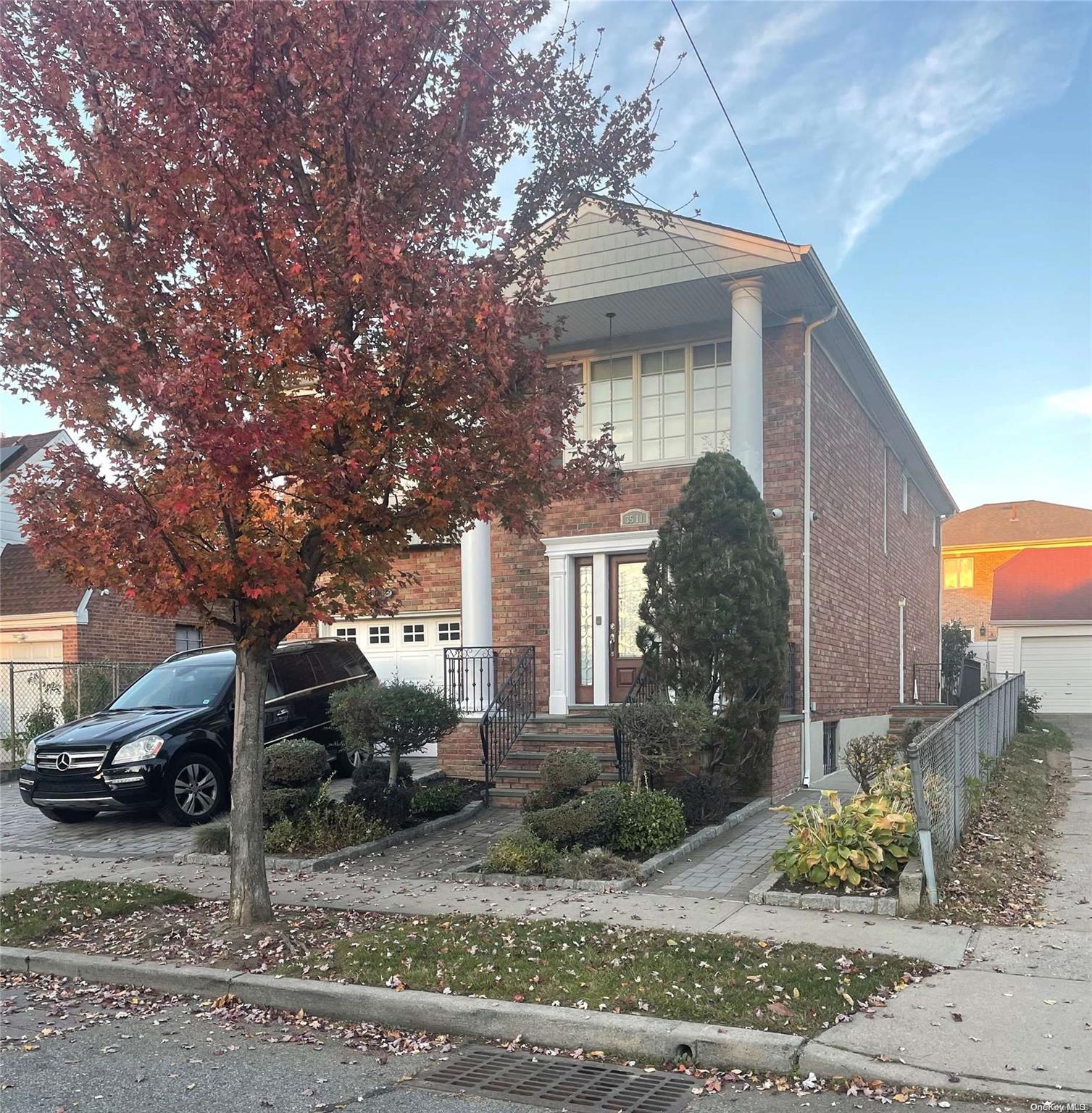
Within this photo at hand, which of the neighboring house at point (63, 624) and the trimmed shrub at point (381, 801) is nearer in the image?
the trimmed shrub at point (381, 801)

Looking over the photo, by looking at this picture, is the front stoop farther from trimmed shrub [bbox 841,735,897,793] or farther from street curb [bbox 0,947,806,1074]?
street curb [bbox 0,947,806,1074]

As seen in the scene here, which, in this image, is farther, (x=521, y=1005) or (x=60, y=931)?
(x=60, y=931)

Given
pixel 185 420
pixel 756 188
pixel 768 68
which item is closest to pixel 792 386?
pixel 756 188

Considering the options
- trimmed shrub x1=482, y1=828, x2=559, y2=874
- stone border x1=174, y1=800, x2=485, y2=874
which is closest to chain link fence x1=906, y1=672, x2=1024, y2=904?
trimmed shrub x1=482, y1=828, x2=559, y2=874

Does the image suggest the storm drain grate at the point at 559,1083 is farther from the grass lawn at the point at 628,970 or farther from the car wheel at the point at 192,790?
the car wheel at the point at 192,790

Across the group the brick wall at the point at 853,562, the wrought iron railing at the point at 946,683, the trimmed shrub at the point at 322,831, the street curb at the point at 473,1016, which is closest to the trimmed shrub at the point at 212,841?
the trimmed shrub at the point at 322,831

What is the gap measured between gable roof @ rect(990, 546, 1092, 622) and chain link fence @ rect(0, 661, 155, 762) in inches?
937

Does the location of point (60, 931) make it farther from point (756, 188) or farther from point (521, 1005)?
point (756, 188)

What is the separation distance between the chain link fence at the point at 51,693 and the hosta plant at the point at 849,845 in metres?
12.5

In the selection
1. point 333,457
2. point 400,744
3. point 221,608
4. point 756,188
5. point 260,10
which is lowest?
point 400,744

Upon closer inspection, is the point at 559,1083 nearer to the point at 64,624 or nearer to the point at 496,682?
the point at 496,682

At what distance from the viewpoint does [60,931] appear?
264 inches

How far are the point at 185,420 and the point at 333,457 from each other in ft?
2.90

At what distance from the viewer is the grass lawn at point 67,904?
672 centimetres
